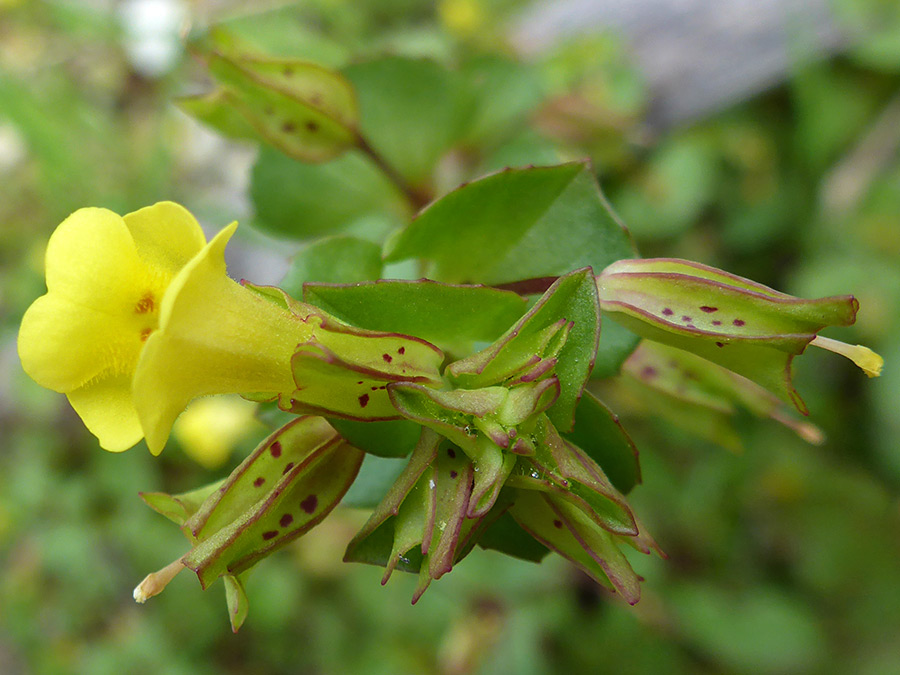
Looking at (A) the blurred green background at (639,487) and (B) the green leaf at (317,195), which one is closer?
(B) the green leaf at (317,195)

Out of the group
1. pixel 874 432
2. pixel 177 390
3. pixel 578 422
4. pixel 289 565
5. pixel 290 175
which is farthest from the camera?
pixel 289 565

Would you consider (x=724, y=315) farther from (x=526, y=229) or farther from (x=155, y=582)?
(x=155, y=582)

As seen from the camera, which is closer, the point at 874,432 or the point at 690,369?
the point at 690,369

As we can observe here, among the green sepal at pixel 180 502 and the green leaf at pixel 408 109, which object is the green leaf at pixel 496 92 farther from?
the green sepal at pixel 180 502

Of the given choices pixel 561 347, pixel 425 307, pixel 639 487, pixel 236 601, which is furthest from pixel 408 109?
pixel 639 487

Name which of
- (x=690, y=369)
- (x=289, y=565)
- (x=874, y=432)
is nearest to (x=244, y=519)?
(x=690, y=369)

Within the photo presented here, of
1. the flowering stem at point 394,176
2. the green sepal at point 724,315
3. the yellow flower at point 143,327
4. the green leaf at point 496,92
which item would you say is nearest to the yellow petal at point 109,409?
the yellow flower at point 143,327

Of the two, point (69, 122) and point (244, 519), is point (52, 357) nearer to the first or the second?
point (244, 519)
